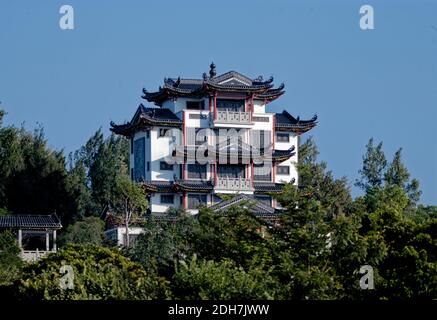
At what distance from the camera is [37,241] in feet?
129

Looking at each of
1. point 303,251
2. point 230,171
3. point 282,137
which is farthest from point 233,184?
point 303,251

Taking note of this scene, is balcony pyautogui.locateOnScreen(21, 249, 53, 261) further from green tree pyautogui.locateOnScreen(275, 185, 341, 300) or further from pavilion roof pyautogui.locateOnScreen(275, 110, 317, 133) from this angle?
green tree pyautogui.locateOnScreen(275, 185, 341, 300)

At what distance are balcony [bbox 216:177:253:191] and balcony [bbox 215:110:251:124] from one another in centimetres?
188

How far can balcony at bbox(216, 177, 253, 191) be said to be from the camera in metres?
42.3

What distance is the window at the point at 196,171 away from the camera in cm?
4275

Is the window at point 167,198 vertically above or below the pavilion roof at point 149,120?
below

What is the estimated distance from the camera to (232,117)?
141ft

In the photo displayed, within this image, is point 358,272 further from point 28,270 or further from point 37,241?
point 37,241

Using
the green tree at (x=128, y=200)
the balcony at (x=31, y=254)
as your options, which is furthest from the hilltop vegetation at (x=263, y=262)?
the green tree at (x=128, y=200)

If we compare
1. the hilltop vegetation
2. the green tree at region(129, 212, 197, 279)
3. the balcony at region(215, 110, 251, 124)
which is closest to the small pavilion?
the green tree at region(129, 212, 197, 279)

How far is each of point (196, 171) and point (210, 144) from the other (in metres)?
1.00

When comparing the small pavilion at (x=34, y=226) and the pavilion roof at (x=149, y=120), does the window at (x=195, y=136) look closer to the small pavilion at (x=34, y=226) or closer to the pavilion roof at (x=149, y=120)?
the pavilion roof at (x=149, y=120)
